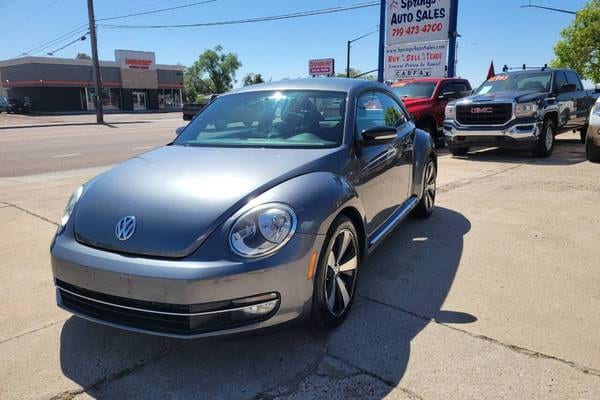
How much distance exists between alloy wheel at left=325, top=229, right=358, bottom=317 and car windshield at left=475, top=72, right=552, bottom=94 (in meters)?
9.08

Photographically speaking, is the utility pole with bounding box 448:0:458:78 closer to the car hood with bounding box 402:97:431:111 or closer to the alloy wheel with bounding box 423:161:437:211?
the car hood with bounding box 402:97:431:111

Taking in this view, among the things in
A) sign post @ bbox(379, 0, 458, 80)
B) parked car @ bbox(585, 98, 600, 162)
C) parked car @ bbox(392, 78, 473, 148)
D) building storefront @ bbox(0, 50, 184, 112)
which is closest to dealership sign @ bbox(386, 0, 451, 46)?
sign post @ bbox(379, 0, 458, 80)

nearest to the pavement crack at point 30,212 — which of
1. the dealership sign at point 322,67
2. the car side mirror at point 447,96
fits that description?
the car side mirror at point 447,96

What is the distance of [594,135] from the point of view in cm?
898

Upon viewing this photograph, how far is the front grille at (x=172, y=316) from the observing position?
238cm

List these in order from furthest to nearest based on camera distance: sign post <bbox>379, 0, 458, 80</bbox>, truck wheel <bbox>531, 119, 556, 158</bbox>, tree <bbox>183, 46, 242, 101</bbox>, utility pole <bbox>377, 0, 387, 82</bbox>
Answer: tree <bbox>183, 46, 242, 101</bbox>, utility pole <bbox>377, 0, 387, 82</bbox>, sign post <bbox>379, 0, 458, 80</bbox>, truck wheel <bbox>531, 119, 556, 158</bbox>

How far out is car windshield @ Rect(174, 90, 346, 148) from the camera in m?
3.53

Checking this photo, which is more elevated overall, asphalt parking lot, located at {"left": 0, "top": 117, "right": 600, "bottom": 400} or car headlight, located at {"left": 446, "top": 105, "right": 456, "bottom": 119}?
car headlight, located at {"left": 446, "top": 105, "right": 456, "bottom": 119}

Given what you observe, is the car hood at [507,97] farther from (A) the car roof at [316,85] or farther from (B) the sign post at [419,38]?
(A) the car roof at [316,85]

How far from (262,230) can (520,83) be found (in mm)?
10198

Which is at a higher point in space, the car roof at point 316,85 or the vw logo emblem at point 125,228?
the car roof at point 316,85

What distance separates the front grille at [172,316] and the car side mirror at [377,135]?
149 cm

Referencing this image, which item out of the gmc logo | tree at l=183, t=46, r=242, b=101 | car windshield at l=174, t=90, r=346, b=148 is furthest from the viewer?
tree at l=183, t=46, r=242, b=101

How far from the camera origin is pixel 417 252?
447 cm
